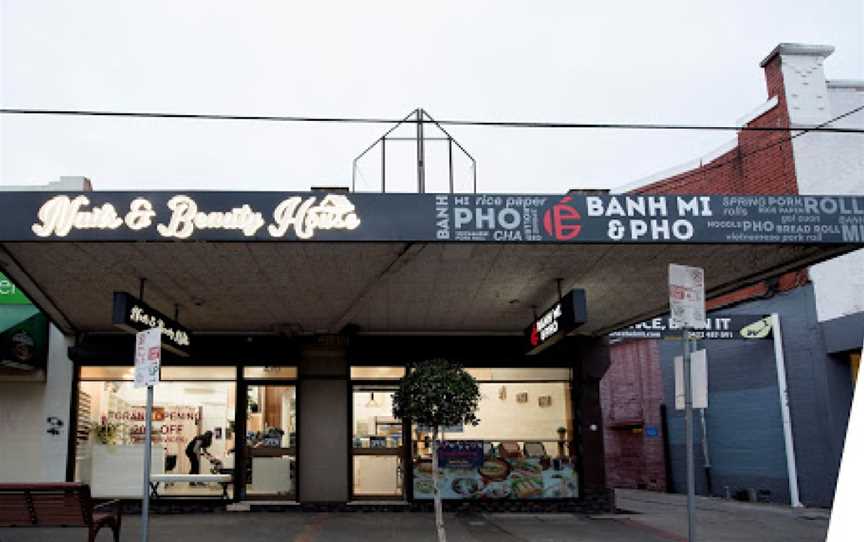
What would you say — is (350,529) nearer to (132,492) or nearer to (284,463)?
(284,463)

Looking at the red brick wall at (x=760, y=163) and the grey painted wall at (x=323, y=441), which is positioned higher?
the red brick wall at (x=760, y=163)

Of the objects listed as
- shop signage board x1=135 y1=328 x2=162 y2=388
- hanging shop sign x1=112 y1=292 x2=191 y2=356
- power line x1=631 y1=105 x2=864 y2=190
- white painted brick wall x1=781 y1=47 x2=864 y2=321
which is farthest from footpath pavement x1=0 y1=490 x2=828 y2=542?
power line x1=631 y1=105 x2=864 y2=190

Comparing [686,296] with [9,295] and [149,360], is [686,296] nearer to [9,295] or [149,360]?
[149,360]

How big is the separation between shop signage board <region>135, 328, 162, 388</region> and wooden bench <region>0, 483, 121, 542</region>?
1592mm

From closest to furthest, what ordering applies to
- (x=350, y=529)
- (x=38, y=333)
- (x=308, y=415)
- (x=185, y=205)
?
(x=185, y=205)
(x=350, y=529)
(x=38, y=333)
(x=308, y=415)

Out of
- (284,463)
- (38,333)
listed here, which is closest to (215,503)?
(284,463)

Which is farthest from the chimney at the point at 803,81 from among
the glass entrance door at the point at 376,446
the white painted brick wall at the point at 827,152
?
the glass entrance door at the point at 376,446

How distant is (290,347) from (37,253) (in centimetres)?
590

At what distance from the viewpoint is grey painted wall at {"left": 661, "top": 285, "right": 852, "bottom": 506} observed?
15.3m

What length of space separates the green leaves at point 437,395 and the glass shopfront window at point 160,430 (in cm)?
561

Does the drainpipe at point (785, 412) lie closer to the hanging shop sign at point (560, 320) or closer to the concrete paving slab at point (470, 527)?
the concrete paving slab at point (470, 527)

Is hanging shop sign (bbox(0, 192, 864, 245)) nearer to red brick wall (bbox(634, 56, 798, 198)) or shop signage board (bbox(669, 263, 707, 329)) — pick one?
shop signage board (bbox(669, 263, 707, 329))

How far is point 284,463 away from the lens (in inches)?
583

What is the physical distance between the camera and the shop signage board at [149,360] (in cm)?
831
